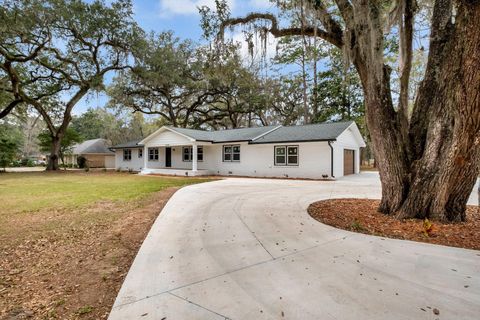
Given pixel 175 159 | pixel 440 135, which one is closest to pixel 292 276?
pixel 440 135

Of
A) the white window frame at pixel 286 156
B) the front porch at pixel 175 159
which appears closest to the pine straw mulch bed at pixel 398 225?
the white window frame at pixel 286 156

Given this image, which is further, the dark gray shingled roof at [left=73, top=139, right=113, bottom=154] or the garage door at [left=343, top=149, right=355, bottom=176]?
the dark gray shingled roof at [left=73, top=139, right=113, bottom=154]

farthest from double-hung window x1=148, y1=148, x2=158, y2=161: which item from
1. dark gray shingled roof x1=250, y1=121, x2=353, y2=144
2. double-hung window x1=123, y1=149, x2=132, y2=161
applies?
dark gray shingled roof x1=250, y1=121, x2=353, y2=144

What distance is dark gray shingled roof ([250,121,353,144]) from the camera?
14414mm

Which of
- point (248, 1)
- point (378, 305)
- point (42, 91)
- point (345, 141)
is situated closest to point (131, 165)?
point (42, 91)

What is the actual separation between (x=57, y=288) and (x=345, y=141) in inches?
608

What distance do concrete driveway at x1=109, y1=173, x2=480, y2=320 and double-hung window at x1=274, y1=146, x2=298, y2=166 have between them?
10516mm

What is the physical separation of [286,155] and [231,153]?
4.17m

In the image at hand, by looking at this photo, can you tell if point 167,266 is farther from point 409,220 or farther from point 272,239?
point 409,220

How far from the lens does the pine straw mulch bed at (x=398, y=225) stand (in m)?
4.14

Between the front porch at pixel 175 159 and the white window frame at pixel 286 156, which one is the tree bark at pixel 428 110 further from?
the front porch at pixel 175 159

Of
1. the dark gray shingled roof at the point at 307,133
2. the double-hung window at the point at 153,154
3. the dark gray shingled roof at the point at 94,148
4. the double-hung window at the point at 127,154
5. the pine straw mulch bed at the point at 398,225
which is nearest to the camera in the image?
the pine straw mulch bed at the point at 398,225

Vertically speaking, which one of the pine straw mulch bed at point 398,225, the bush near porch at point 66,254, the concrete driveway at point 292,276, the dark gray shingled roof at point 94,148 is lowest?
the bush near porch at point 66,254

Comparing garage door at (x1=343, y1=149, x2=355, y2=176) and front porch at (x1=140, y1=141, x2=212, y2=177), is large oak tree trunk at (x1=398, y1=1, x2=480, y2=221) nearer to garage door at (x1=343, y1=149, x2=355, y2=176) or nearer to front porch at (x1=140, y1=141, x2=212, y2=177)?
garage door at (x1=343, y1=149, x2=355, y2=176)
